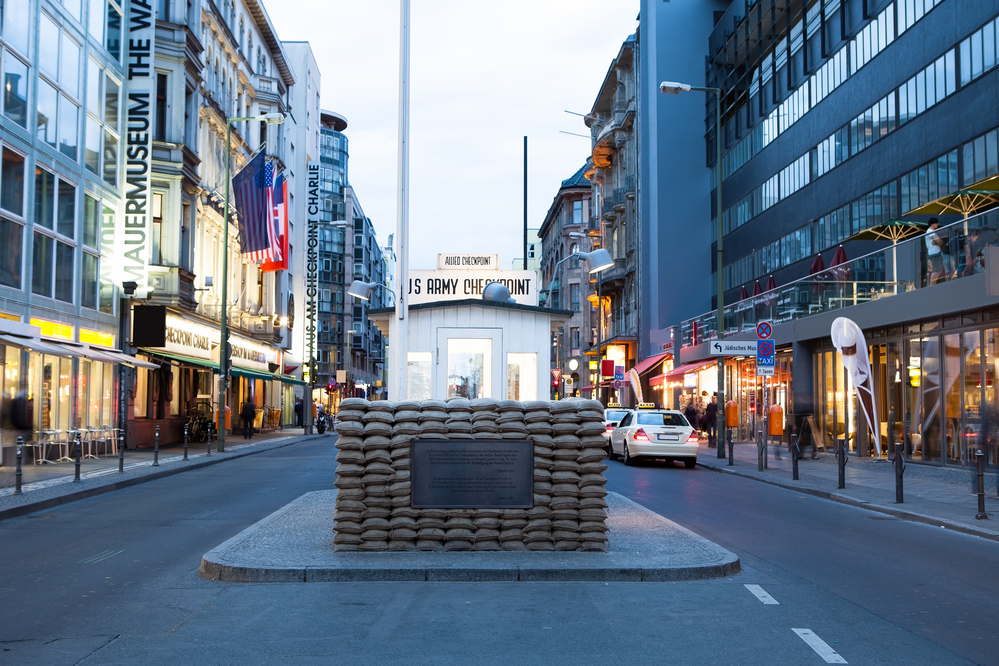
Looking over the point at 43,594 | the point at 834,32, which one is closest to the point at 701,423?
the point at 834,32

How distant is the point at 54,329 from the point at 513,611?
22527mm

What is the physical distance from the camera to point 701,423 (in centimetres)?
3988

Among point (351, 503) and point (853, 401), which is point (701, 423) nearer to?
point (853, 401)

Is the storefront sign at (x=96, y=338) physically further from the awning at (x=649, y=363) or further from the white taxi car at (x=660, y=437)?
the awning at (x=649, y=363)

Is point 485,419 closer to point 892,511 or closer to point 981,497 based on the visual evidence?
point 981,497

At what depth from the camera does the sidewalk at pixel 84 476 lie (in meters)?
16.2

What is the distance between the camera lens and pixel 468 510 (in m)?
9.95

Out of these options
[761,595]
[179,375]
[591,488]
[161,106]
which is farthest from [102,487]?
[179,375]

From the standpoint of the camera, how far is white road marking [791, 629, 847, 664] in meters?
6.25

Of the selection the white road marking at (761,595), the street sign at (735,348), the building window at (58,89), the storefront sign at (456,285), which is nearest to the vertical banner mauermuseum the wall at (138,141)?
the building window at (58,89)

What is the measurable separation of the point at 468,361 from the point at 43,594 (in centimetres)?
620

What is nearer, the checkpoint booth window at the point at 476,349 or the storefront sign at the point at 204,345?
the checkpoint booth window at the point at 476,349

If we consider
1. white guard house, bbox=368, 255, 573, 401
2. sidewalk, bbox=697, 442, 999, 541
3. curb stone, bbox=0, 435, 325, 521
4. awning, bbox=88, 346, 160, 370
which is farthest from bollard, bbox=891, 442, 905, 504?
awning, bbox=88, 346, 160, 370

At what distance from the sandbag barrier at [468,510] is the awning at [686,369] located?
105 ft
